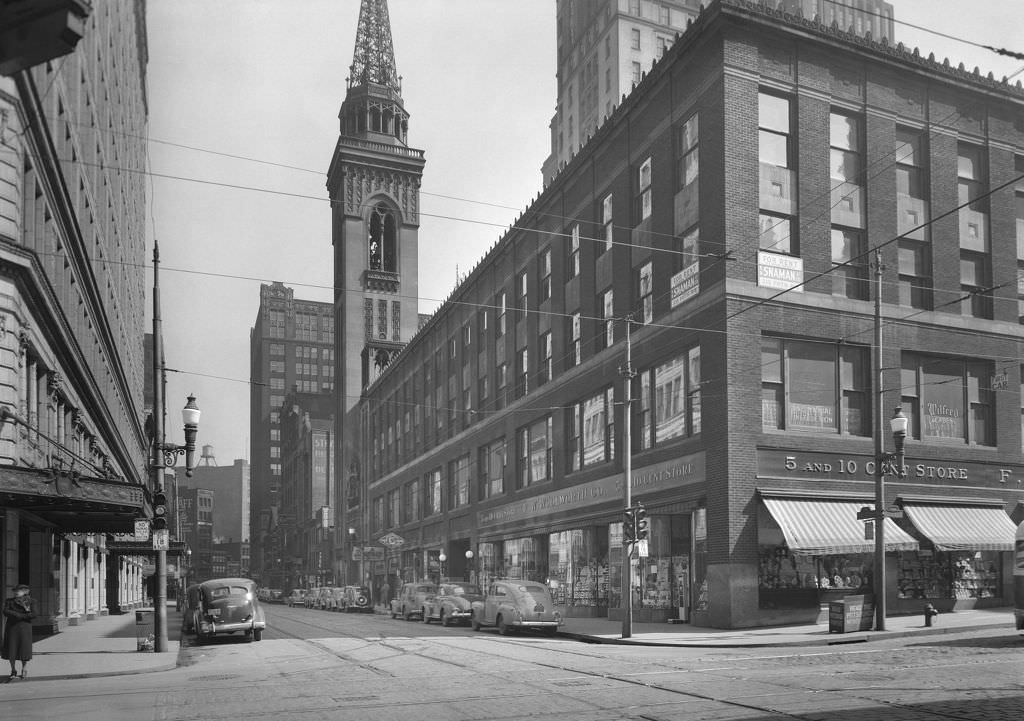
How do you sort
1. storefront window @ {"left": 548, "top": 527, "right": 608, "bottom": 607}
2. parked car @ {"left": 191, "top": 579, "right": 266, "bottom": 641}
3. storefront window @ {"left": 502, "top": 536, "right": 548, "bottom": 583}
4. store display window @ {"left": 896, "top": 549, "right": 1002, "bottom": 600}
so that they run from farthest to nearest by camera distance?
1. storefront window @ {"left": 502, "top": 536, "right": 548, "bottom": 583}
2. storefront window @ {"left": 548, "top": 527, "right": 608, "bottom": 607}
3. store display window @ {"left": 896, "top": 549, "right": 1002, "bottom": 600}
4. parked car @ {"left": 191, "top": 579, "right": 266, "bottom": 641}

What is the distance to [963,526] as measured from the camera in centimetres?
3431

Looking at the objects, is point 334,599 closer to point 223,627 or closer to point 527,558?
point 527,558

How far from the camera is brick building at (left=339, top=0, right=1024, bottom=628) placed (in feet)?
108

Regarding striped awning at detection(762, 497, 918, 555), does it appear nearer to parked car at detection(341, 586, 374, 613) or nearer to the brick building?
the brick building

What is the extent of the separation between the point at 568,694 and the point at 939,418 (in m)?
24.8

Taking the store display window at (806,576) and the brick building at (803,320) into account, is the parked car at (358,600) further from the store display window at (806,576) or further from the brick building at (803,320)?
the store display window at (806,576)

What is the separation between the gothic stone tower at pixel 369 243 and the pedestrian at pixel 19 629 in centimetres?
7895

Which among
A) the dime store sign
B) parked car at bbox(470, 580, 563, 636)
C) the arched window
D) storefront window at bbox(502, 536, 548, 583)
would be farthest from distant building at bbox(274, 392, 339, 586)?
the dime store sign

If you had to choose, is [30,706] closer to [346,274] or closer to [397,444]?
[397,444]

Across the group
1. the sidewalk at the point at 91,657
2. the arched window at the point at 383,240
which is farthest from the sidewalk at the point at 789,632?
the arched window at the point at 383,240

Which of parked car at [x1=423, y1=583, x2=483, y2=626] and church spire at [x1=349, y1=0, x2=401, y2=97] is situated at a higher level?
church spire at [x1=349, y1=0, x2=401, y2=97]

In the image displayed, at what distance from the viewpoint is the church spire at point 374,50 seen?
120m

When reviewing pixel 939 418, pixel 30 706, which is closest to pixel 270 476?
pixel 939 418

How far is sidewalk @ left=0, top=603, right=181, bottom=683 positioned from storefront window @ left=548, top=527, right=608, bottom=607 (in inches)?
648
